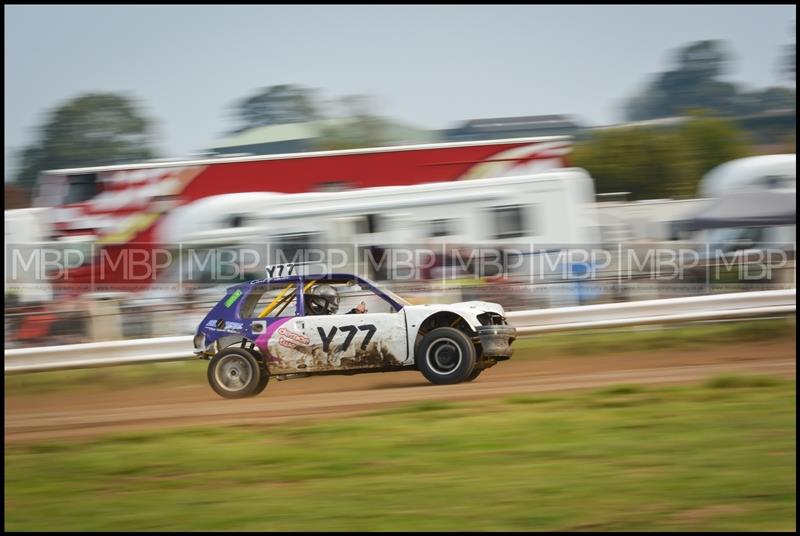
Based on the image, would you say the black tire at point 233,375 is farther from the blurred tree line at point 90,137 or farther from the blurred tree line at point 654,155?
the blurred tree line at point 90,137

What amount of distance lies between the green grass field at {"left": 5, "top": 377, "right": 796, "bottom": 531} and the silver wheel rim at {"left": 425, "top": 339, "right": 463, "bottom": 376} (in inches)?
40.1

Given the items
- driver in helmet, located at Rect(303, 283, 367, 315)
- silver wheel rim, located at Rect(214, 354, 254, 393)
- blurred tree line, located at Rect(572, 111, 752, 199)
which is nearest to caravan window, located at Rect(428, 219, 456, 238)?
driver in helmet, located at Rect(303, 283, 367, 315)

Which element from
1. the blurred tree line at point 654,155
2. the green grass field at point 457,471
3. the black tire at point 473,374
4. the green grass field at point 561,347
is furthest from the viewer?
the blurred tree line at point 654,155

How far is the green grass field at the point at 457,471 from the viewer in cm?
617

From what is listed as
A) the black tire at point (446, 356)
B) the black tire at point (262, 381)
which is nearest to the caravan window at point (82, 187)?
the black tire at point (262, 381)

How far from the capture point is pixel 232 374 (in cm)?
1071

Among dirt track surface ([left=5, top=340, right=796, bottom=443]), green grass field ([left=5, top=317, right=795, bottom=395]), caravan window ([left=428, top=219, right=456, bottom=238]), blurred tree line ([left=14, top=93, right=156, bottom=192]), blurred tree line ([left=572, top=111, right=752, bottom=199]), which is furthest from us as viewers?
blurred tree line ([left=14, top=93, right=156, bottom=192])

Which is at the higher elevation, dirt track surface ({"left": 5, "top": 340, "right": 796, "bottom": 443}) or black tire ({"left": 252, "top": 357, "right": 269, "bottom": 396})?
black tire ({"left": 252, "top": 357, "right": 269, "bottom": 396})

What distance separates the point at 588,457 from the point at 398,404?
2.75 metres

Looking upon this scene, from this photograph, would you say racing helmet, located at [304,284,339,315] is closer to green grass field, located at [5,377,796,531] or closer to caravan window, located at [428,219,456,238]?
green grass field, located at [5,377,796,531]

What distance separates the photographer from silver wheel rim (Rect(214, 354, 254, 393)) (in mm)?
10680

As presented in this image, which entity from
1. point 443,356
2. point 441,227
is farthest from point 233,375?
point 441,227

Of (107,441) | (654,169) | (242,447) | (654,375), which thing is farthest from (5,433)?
(654,169)

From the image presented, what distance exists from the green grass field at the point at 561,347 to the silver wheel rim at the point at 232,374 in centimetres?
207
